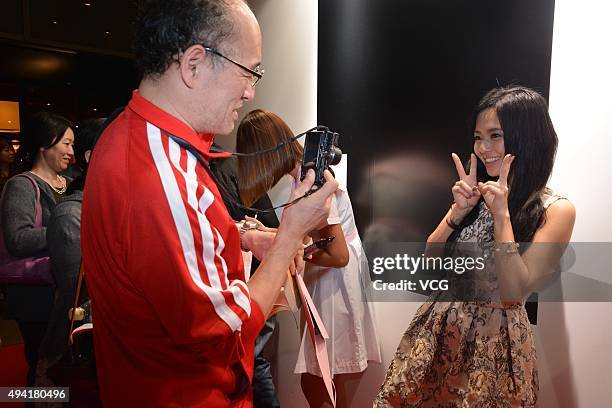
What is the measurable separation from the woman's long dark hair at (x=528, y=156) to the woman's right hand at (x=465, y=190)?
0.42 feet

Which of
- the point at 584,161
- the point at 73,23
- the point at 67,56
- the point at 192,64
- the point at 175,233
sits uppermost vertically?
the point at 73,23

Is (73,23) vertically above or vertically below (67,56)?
above

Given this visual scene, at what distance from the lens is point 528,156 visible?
146 centimetres

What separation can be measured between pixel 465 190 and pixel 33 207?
199 centimetres

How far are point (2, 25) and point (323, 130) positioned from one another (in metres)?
2.42

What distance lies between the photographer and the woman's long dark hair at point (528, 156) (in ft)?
4.76

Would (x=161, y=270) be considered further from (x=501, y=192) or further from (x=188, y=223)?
(x=501, y=192)

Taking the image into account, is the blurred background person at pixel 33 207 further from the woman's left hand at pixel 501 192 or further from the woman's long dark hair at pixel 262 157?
the woman's left hand at pixel 501 192

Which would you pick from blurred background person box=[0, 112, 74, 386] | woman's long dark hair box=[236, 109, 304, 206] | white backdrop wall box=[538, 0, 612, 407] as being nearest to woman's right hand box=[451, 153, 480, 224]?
white backdrop wall box=[538, 0, 612, 407]

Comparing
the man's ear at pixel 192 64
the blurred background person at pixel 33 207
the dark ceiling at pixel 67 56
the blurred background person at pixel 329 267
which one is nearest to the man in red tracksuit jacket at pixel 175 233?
the man's ear at pixel 192 64

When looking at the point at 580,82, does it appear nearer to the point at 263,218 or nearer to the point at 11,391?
the point at 263,218

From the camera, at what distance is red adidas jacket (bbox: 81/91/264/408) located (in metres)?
0.82

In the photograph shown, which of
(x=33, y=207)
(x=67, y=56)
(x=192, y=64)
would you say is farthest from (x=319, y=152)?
(x=67, y=56)

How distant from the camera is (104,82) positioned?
2.93 metres
